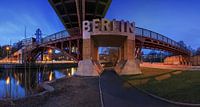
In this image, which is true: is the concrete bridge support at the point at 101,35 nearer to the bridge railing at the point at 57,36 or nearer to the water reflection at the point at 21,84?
the water reflection at the point at 21,84

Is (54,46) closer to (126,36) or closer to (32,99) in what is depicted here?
(126,36)

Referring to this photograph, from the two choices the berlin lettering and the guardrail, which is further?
the guardrail

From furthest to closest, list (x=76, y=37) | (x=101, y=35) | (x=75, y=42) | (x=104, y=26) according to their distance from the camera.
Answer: (x=75, y=42) < (x=76, y=37) < (x=101, y=35) < (x=104, y=26)

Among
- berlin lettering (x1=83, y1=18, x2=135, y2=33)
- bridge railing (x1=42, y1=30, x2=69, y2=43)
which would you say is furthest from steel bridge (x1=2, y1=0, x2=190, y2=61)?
berlin lettering (x1=83, y1=18, x2=135, y2=33)

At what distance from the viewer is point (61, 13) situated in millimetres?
55781

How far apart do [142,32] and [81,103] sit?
102 feet

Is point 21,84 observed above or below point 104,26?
below

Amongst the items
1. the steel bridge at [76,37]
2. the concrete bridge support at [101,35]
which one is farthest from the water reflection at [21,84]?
the steel bridge at [76,37]

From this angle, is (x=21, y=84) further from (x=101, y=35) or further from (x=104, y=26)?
(x=104, y=26)

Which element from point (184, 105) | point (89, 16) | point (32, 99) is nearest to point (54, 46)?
point (89, 16)

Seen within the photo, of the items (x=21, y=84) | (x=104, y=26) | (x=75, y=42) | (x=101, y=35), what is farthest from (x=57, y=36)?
(x=21, y=84)

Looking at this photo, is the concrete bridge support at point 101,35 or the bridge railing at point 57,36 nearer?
the concrete bridge support at point 101,35

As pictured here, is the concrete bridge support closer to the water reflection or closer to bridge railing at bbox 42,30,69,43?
the water reflection

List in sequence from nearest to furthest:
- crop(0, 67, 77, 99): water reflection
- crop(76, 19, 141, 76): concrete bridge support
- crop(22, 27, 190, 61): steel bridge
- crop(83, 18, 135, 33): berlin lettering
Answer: crop(0, 67, 77, 99): water reflection < crop(76, 19, 141, 76): concrete bridge support < crop(83, 18, 135, 33): berlin lettering < crop(22, 27, 190, 61): steel bridge
